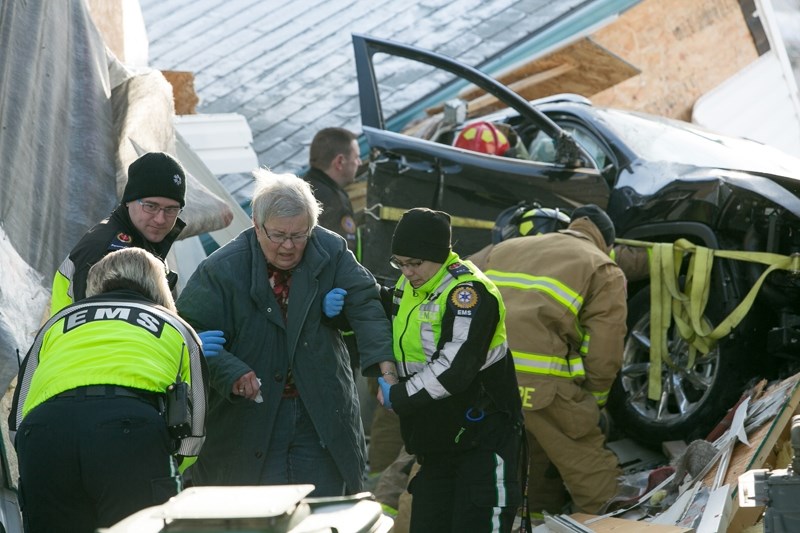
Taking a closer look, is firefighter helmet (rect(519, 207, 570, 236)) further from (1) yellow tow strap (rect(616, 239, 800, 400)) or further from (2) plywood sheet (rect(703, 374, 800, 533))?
(2) plywood sheet (rect(703, 374, 800, 533))

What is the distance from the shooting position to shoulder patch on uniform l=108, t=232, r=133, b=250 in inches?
197

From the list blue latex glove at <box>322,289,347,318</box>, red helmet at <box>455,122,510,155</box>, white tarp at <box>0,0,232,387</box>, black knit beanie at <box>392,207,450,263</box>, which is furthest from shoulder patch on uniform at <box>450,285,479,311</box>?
red helmet at <box>455,122,510,155</box>

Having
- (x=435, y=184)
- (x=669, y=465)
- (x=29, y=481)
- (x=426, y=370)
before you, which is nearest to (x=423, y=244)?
(x=426, y=370)

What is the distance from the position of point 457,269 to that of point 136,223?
4.16 feet

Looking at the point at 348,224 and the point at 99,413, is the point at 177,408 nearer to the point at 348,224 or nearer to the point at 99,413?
the point at 99,413

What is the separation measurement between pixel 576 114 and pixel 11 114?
3819 millimetres

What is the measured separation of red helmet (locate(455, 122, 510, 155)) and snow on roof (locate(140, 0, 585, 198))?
Answer: 15.4 feet

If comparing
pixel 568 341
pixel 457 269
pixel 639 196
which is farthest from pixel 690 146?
pixel 457 269

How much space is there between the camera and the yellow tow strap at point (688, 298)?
24.3ft

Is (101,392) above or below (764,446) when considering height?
above

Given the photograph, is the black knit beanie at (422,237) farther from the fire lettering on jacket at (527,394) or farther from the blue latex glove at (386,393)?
the fire lettering on jacket at (527,394)

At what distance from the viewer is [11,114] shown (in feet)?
22.4

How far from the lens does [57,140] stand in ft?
23.6


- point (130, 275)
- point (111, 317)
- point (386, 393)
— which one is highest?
point (130, 275)
